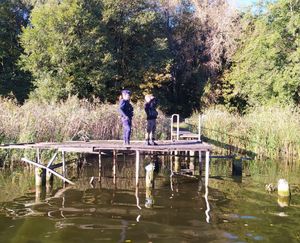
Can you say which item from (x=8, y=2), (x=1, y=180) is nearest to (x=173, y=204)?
(x=1, y=180)

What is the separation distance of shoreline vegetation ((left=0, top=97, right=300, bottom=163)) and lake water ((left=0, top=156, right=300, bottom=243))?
236 centimetres

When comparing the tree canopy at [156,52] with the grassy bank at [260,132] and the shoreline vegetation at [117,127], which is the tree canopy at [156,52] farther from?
the shoreline vegetation at [117,127]

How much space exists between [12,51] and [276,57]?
69.3 feet

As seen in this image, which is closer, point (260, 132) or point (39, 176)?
point (39, 176)

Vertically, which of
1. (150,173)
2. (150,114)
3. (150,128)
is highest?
(150,114)

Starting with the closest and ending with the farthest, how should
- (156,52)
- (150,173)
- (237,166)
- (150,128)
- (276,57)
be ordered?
(150,173) → (150,128) → (237,166) → (276,57) → (156,52)

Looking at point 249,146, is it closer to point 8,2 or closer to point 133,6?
point 133,6

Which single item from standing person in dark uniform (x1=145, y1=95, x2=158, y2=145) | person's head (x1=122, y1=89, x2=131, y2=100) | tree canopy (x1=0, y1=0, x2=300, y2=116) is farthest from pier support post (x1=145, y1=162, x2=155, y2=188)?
tree canopy (x1=0, y1=0, x2=300, y2=116)

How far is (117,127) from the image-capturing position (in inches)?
699

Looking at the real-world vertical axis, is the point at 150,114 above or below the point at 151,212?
above

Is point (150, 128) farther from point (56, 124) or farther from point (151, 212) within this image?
point (56, 124)

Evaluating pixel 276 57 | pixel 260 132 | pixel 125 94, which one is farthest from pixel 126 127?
pixel 276 57

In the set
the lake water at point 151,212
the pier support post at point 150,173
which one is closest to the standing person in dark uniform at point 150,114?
the pier support post at point 150,173

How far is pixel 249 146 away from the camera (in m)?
Result: 19.5
